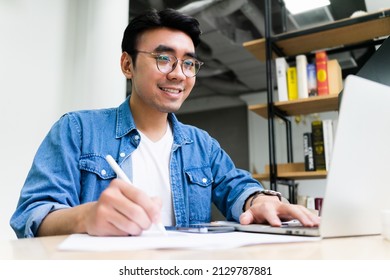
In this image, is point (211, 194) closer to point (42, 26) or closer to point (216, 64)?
point (42, 26)

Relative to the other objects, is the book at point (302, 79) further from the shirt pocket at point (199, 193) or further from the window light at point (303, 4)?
the shirt pocket at point (199, 193)

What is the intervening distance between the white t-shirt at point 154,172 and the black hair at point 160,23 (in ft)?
1.13

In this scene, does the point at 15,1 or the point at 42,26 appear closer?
the point at 15,1

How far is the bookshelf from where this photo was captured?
2.16 m

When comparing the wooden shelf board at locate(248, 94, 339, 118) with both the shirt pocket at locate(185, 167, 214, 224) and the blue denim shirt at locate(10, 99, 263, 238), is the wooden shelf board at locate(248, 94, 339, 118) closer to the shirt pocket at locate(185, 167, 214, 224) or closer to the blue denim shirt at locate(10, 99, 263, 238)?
the blue denim shirt at locate(10, 99, 263, 238)

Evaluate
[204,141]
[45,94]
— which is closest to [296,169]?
[204,141]

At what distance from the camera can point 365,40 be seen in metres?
2.40

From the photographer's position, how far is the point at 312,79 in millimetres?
2285

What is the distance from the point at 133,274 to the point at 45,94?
1.87 metres

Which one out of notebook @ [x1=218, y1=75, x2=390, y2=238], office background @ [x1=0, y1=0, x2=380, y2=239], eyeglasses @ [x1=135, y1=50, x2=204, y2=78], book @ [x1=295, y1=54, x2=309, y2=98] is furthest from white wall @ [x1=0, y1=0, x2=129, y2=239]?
notebook @ [x1=218, y1=75, x2=390, y2=238]

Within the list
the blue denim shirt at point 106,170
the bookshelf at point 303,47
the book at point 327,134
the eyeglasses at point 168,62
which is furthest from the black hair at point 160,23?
the book at point 327,134

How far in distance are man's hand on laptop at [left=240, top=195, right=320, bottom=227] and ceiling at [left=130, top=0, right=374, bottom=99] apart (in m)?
2.50

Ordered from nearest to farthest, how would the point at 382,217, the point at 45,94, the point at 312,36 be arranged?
the point at 382,217, the point at 45,94, the point at 312,36

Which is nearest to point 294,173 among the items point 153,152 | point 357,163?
point 153,152
